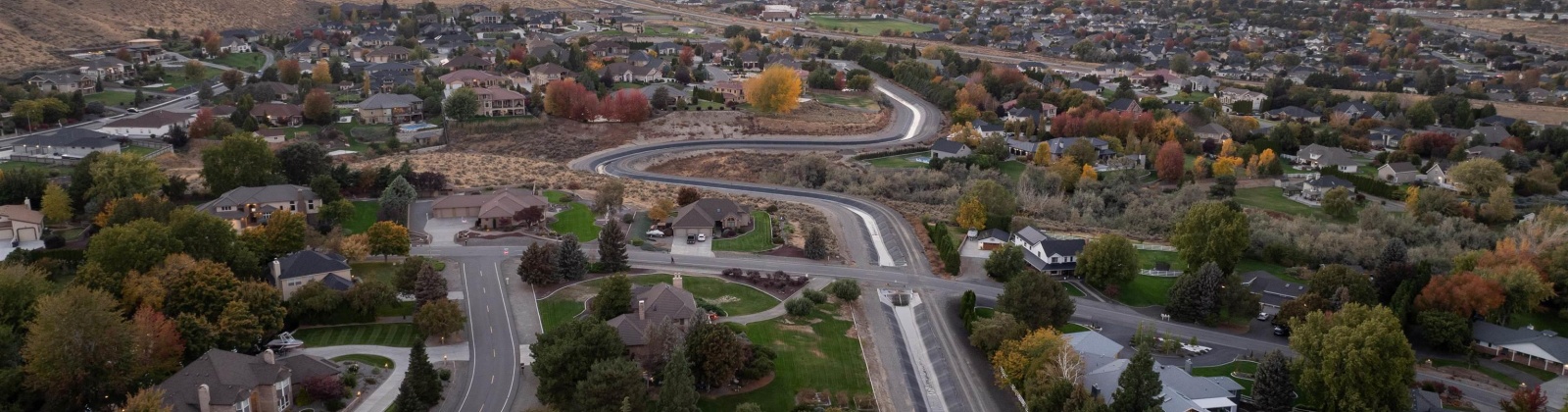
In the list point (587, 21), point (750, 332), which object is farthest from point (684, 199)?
point (587, 21)

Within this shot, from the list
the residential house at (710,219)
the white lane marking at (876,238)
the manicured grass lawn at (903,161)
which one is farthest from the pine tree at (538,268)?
the manicured grass lawn at (903,161)

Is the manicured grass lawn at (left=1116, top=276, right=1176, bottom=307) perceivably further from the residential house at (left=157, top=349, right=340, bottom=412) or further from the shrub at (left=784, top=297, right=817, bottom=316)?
the residential house at (left=157, top=349, right=340, bottom=412)

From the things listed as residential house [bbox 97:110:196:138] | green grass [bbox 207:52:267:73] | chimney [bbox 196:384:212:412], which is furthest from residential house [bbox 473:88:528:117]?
chimney [bbox 196:384:212:412]

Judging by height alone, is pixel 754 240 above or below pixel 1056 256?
below

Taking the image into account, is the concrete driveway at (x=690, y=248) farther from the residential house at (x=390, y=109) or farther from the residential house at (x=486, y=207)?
the residential house at (x=390, y=109)

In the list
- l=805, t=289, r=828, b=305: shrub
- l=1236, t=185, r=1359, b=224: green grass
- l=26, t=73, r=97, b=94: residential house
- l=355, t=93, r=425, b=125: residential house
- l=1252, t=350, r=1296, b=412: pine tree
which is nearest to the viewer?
l=1252, t=350, r=1296, b=412: pine tree

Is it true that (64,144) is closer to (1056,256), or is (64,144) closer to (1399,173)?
(1056,256)

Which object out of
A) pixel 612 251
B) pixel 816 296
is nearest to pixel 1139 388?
pixel 816 296
